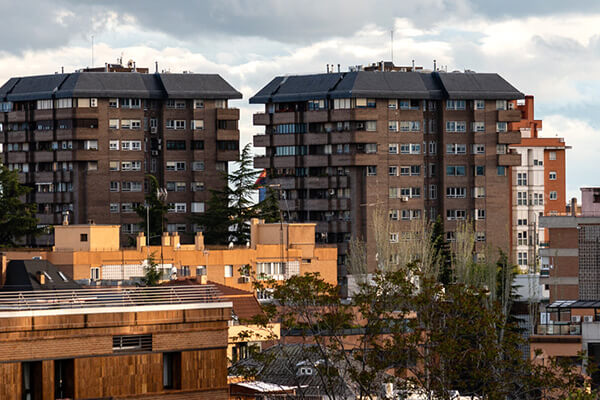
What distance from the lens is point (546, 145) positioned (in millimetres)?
161125

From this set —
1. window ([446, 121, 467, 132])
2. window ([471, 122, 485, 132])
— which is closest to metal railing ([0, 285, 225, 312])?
window ([446, 121, 467, 132])

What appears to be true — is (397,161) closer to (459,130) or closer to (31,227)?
(459,130)

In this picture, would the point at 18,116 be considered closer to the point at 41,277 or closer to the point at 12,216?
the point at 12,216

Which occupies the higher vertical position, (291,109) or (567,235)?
(291,109)

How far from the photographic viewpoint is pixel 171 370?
135 ft

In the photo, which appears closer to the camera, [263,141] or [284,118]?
[284,118]

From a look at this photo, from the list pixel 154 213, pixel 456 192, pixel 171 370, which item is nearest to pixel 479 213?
pixel 456 192

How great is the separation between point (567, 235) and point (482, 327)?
41878 millimetres

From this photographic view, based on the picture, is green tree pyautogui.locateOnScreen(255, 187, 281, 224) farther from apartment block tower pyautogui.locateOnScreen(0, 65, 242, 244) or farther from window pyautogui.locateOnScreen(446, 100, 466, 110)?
window pyautogui.locateOnScreen(446, 100, 466, 110)

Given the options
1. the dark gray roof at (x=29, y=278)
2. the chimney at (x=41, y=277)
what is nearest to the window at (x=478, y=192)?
the dark gray roof at (x=29, y=278)

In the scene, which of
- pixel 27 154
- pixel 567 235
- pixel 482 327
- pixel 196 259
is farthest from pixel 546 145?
pixel 482 327

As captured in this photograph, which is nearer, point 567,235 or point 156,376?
point 156,376

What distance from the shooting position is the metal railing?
40531 millimetres

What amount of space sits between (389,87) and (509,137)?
1078 cm
